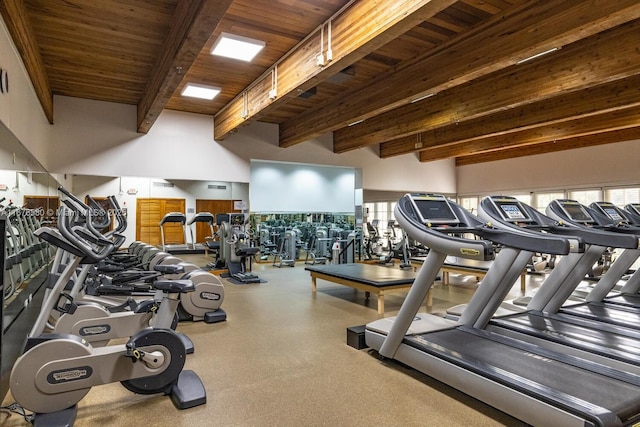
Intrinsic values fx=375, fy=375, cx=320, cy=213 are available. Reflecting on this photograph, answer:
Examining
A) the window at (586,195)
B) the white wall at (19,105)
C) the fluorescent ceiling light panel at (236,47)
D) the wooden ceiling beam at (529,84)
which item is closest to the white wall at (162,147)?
the white wall at (19,105)

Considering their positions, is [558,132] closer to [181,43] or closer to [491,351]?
[491,351]

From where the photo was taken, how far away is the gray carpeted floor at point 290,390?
243 cm

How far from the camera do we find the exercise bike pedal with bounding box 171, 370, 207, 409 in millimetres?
2559

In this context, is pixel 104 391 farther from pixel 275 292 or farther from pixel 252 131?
pixel 252 131

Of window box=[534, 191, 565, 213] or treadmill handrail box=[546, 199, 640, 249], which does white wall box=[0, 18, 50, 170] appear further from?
window box=[534, 191, 565, 213]

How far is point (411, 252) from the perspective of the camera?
10250 mm

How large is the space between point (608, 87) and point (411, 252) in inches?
220

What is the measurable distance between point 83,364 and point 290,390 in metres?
1.41

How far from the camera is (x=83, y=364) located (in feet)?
7.66

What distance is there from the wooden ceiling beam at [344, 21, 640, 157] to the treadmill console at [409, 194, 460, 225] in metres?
3.44

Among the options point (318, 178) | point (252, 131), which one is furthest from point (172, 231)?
point (318, 178)

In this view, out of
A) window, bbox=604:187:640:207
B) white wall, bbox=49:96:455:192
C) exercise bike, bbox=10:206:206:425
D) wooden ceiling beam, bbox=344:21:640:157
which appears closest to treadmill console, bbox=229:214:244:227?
white wall, bbox=49:96:455:192

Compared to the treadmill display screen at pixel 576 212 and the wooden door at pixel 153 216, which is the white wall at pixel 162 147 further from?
the treadmill display screen at pixel 576 212

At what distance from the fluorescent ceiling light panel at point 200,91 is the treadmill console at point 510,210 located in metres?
5.52
